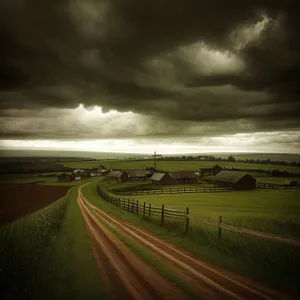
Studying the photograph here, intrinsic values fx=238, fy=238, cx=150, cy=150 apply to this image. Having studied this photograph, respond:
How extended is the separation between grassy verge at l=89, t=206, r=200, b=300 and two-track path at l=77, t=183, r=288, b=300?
12cm

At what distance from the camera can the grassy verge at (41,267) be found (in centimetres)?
569

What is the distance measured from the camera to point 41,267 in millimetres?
6543

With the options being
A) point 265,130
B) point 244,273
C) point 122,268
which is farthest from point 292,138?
point 122,268

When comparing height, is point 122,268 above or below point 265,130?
below

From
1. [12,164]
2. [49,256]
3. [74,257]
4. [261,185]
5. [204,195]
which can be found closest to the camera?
[49,256]

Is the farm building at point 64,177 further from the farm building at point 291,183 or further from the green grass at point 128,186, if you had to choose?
the farm building at point 291,183

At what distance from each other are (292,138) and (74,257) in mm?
8555

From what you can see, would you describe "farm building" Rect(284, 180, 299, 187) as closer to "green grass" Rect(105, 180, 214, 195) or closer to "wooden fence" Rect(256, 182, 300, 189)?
"wooden fence" Rect(256, 182, 300, 189)

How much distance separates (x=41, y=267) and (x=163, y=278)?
3.37 metres

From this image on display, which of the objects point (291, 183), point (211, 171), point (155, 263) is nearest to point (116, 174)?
point (211, 171)

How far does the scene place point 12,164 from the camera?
28.2 feet

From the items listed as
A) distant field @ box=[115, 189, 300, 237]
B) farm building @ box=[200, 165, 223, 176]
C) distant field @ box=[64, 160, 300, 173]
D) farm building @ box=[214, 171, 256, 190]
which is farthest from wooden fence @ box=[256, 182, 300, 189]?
farm building @ box=[200, 165, 223, 176]

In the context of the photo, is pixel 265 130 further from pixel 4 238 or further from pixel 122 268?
pixel 4 238

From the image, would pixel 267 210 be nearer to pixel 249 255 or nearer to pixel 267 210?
pixel 267 210
